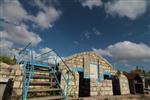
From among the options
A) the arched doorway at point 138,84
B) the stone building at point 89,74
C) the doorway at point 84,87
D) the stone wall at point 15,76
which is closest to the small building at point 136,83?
the arched doorway at point 138,84

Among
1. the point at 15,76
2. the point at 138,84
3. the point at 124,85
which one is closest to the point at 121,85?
the point at 124,85

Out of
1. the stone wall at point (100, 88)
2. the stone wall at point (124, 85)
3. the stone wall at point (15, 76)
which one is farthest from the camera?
the stone wall at point (124, 85)

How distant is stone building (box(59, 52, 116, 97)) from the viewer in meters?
9.12

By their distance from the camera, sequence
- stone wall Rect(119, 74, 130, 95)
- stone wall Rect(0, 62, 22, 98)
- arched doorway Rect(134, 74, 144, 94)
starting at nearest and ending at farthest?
stone wall Rect(0, 62, 22, 98) < stone wall Rect(119, 74, 130, 95) < arched doorway Rect(134, 74, 144, 94)

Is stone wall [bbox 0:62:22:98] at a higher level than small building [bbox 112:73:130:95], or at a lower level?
higher

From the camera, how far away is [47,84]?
608 centimetres

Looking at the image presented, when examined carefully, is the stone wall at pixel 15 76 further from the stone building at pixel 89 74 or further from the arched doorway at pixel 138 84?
the arched doorway at pixel 138 84

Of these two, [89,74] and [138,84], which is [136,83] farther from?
[89,74]

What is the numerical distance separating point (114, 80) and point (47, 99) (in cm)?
940

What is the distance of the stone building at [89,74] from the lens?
9.12m

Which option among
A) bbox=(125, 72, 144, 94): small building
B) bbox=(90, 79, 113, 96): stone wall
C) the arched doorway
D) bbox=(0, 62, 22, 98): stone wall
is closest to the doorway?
bbox=(90, 79, 113, 96): stone wall

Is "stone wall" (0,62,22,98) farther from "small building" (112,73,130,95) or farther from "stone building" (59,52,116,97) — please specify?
"small building" (112,73,130,95)

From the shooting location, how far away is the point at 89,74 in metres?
12.1

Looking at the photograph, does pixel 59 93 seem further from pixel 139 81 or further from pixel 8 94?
pixel 139 81
